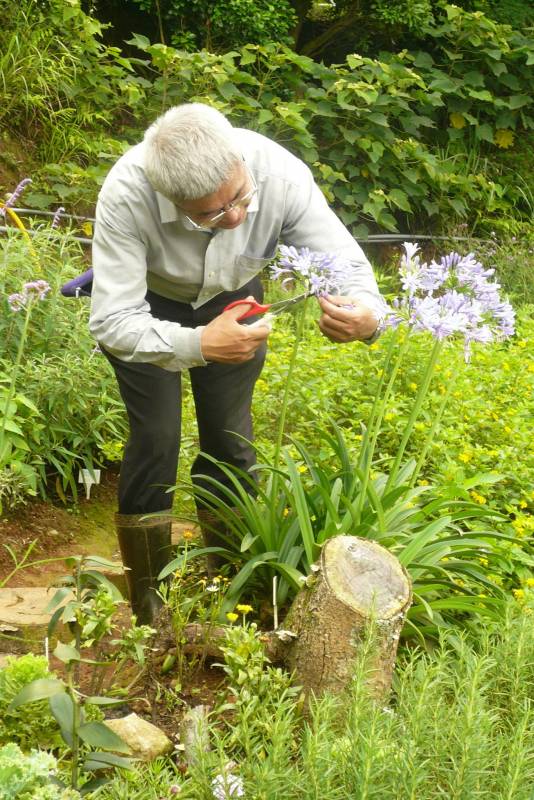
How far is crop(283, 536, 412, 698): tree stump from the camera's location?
2656 mm

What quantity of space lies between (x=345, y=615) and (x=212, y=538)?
1.16 metres

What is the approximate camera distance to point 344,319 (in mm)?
3027

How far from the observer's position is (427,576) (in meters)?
3.42

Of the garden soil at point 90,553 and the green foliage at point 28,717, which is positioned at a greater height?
the green foliage at point 28,717

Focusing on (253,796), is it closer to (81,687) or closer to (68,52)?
(81,687)

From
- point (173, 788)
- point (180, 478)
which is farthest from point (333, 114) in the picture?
point (173, 788)

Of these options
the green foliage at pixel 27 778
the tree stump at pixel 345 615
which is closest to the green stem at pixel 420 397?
the tree stump at pixel 345 615

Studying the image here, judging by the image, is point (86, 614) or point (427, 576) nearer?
point (86, 614)

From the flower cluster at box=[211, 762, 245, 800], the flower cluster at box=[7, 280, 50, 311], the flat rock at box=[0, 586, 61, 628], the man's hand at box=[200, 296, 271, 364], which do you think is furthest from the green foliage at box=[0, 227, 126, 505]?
the flower cluster at box=[211, 762, 245, 800]

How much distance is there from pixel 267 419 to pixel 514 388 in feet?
4.99

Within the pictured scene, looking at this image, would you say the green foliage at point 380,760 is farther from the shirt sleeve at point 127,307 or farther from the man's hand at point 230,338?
the shirt sleeve at point 127,307

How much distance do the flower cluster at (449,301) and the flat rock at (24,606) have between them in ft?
5.44

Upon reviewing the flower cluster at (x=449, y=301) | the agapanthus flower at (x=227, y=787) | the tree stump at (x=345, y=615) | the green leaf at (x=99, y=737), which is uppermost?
the flower cluster at (x=449, y=301)

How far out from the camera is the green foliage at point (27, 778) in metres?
1.86
